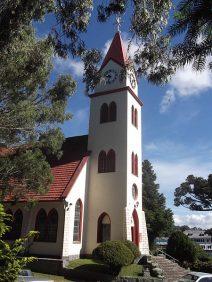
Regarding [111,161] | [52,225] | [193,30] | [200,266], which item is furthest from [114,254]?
[193,30]

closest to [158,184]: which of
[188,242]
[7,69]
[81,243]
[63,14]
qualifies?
[188,242]

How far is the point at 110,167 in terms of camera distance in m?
27.5

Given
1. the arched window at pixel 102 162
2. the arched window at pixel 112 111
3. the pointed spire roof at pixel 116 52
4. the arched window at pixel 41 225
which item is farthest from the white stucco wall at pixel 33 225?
the pointed spire roof at pixel 116 52

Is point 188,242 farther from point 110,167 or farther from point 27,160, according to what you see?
point 27,160

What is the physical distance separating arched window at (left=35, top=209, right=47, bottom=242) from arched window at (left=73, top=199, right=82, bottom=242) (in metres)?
2.13

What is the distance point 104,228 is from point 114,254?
5660mm

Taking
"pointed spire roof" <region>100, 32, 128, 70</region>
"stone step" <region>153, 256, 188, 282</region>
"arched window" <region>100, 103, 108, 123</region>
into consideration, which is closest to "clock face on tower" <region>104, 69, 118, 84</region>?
"stone step" <region>153, 256, 188, 282</region>

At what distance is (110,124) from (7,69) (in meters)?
13.0

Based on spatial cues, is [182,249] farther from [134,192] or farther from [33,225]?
[33,225]

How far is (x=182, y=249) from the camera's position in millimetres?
28703

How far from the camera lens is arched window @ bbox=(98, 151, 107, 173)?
27.7 meters

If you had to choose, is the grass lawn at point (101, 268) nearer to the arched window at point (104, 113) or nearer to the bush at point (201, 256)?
the bush at point (201, 256)

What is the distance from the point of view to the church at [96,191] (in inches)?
977

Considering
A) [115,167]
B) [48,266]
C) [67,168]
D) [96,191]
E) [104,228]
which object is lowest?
[48,266]
